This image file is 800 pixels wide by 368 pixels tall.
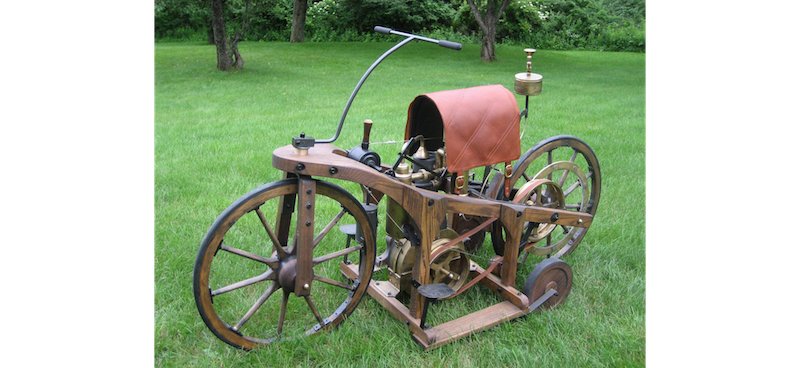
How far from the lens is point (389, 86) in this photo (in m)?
11.5

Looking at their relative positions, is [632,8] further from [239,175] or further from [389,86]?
[239,175]

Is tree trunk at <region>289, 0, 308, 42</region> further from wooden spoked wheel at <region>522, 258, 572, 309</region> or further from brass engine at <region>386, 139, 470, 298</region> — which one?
wooden spoked wheel at <region>522, 258, 572, 309</region>

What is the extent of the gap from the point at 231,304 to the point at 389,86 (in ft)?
28.6

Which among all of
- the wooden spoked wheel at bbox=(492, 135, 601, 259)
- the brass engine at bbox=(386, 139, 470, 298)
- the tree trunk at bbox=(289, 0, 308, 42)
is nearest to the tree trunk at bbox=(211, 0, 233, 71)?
the tree trunk at bbox=(289, 0, 308, 42)

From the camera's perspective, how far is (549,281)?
334cm

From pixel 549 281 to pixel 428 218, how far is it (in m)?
0.95

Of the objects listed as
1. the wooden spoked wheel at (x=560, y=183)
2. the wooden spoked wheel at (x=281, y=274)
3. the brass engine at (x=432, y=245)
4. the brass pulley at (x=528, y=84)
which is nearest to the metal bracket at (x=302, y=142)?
the wooden spoked wheel at (x=281, y=274)

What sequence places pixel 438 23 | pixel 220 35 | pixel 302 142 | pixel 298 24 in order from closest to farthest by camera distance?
pixel 302 142 → pixel 220 35 → pixel 298 24 → pixel 438 23

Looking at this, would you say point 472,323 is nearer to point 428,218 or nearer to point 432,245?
point 432,245

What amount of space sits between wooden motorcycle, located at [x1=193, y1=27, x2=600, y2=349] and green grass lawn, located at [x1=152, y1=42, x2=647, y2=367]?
132mm

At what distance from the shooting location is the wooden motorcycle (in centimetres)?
268

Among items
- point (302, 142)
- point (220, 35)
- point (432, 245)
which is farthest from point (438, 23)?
point (302, 142)

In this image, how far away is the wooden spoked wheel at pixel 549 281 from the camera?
3268 mm

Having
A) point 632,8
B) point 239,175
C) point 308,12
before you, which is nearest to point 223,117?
point 239,175
